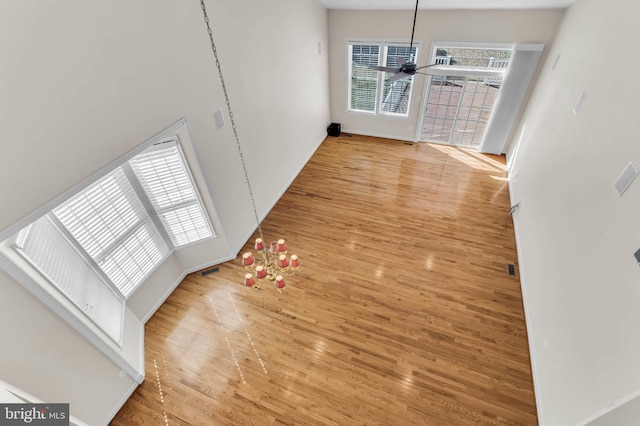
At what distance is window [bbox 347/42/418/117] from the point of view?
22.0ft

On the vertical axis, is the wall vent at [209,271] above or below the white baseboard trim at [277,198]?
below

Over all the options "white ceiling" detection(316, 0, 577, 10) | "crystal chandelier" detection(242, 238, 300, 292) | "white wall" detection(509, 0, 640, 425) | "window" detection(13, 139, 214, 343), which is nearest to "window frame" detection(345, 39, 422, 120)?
"white ceiling" detection(316, 0, 577, 10)

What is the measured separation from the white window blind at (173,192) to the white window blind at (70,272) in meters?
1.00

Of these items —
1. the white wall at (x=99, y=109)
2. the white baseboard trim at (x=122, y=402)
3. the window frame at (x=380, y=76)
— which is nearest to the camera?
the white wall at (x=99, y=109)

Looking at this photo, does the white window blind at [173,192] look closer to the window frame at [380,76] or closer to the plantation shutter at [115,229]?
the plantation shutter at [115,229]

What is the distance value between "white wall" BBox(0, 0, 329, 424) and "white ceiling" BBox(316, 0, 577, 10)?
2.11 metres

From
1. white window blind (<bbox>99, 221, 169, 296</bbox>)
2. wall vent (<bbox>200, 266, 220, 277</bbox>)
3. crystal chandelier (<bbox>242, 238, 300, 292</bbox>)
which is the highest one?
crystal chandelier (<bbox>242, 238, 300, 292</bbox>)

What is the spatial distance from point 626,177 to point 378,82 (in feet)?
19.4

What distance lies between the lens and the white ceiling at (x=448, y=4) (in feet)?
16.3

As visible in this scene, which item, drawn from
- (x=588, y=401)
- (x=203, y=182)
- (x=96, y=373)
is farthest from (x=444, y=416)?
(x=203, y=182)

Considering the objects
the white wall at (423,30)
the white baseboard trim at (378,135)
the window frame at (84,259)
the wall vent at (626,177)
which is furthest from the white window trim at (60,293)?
the white baseboard trim at (378,135)

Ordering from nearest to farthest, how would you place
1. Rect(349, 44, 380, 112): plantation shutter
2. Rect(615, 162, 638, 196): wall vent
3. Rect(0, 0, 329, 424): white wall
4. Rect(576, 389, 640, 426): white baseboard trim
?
Rect(576, 389, 640, 426): white baseboard trim, Rect(0, 0, 329, 424): white wall, Rect(615, 162, 638, 196): wall vent, Rect(349, 44, 380, 112): plantation shutter

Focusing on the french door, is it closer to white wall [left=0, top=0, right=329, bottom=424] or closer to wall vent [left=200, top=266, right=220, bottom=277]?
white wall [left=0, top=0, right=329, bottom=424]

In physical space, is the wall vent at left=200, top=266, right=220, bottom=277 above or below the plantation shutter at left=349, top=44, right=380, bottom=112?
below
